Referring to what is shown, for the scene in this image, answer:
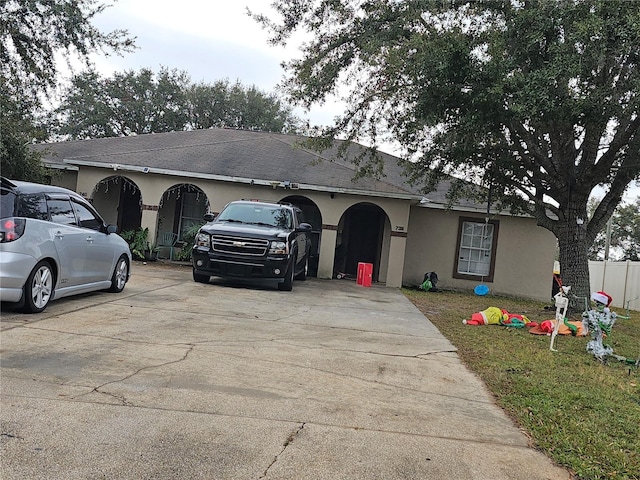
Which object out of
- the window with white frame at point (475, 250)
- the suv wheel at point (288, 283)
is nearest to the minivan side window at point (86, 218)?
the suv wheel at point (288, 283)

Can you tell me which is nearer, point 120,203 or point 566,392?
point 566,392

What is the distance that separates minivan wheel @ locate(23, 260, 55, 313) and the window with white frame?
14197mm

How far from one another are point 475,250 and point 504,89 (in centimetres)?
950

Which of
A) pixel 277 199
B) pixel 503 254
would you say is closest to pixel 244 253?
pixel 277 199

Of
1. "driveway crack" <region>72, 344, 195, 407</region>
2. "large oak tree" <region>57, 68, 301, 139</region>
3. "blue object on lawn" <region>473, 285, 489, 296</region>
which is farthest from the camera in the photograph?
"large oak tree" <region>57, 68, 301, 139</region>

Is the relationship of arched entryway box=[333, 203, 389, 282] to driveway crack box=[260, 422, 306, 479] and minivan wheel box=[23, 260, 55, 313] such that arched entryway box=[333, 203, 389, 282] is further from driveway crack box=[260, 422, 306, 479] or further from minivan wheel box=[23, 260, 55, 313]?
driveway crack box=[260, 422, 306, 479]

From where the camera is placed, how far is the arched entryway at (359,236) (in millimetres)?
19422

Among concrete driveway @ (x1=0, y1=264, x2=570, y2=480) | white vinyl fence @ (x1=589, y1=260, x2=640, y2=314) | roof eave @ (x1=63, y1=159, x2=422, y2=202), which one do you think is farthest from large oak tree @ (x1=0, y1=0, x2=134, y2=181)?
white vinyl fence @ (x1=589, y1=260, x2=640, y2=314)

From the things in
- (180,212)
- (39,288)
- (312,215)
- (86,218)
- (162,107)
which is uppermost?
(162,107)

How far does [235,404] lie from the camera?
4.11 meters

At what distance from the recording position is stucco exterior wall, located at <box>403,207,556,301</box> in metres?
18.7

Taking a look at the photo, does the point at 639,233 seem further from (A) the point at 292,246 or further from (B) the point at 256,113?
(A) the point at 292,246

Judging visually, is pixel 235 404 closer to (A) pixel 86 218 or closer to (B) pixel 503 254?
(A) pixel 86 218

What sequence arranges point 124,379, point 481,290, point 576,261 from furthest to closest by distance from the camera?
1. point 481,290
2. point 576,261
3. point 124,379
